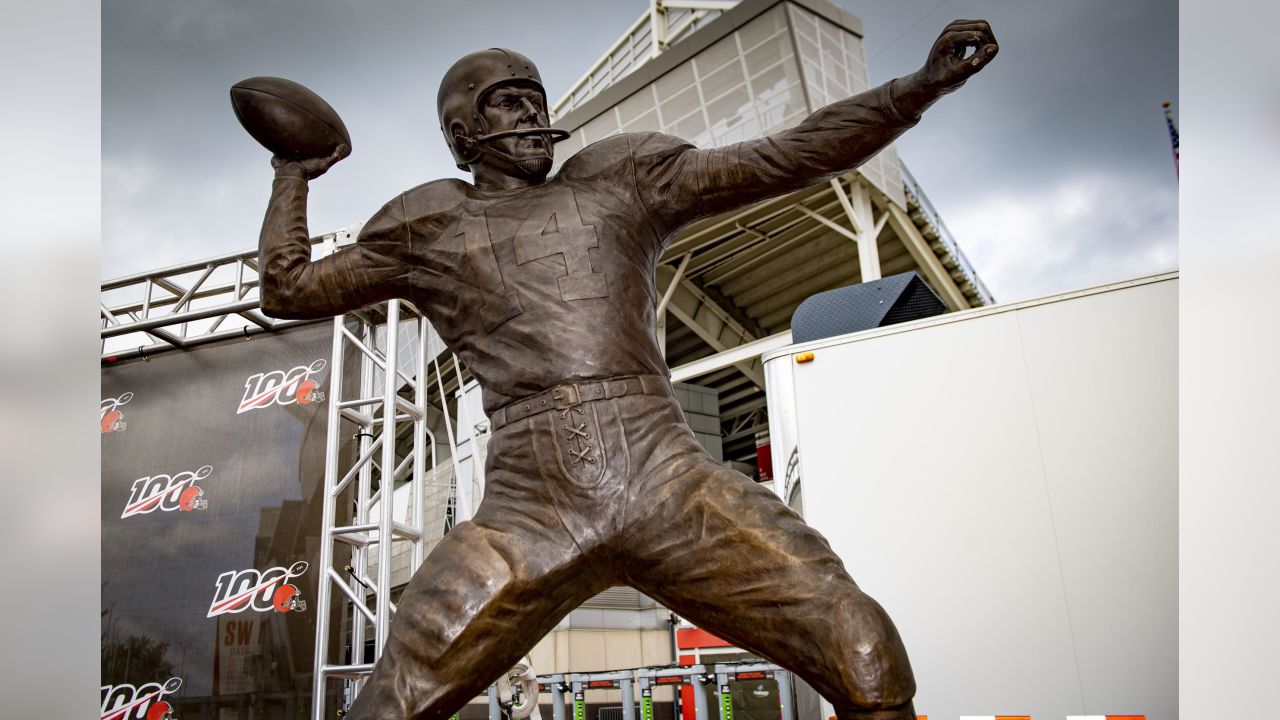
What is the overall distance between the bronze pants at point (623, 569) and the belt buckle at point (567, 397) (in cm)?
1

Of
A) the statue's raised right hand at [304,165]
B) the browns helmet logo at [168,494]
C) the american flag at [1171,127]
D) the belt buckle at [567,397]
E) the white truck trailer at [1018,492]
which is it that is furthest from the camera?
the american flag at [1171,127]

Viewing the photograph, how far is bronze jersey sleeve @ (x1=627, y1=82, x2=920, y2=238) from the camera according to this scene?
6.89ft

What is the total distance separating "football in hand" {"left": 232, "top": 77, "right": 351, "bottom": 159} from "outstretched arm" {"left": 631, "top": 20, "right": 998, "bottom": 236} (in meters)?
0.83

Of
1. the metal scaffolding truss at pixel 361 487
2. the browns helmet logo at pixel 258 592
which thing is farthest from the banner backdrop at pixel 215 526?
the metal scaffolding truss at pixel 361 487

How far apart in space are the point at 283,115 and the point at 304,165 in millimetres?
136

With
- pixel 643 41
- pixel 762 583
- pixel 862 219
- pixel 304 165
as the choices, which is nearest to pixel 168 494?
pixel 304 165

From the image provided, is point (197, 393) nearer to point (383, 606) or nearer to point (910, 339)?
point (383, 606)

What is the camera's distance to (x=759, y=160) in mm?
2184

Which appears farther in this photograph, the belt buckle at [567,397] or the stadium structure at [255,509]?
the stadium structure at [255,509]

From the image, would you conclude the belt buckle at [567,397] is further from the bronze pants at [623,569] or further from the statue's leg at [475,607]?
the statue's leg at [475,607]

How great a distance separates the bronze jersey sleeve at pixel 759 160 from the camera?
2100 millimetres

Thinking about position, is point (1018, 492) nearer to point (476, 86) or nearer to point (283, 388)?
point (476, 86)
